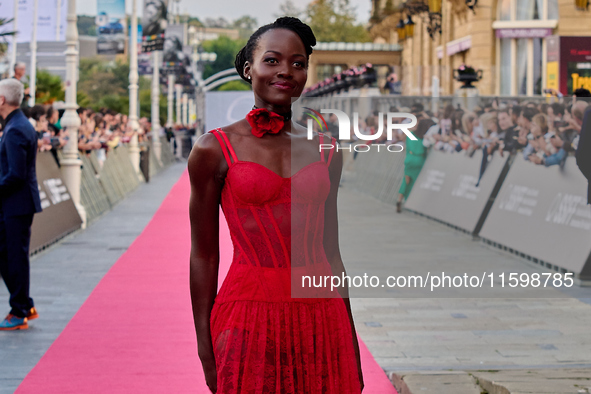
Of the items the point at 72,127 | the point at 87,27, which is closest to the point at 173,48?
the point at 72,127

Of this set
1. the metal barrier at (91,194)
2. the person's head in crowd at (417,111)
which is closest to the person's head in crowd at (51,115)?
the metal barrier at (91,194)

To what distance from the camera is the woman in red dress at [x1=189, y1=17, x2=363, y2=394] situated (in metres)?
2.71

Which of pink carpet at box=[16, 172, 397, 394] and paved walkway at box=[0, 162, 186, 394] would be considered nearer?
pink carpet at box=[16, 172, 397, 394]

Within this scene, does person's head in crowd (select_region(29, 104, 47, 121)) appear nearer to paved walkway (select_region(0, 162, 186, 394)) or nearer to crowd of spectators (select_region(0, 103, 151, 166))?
crowd of spectators (select_region(0, 103, 151, 166))

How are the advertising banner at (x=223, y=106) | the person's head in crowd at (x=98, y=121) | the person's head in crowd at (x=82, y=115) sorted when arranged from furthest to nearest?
the advertising banner at (x=223, y=106) < the person's head in crowd at (x=98, y=121) < the person's head in crowd at (x=82, y=115)

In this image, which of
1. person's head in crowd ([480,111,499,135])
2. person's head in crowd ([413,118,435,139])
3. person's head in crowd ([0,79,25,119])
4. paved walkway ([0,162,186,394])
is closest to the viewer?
paved walkway ([0,162,186,394])

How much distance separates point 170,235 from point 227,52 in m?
133

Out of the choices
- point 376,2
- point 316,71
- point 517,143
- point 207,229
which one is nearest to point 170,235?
point 517,143

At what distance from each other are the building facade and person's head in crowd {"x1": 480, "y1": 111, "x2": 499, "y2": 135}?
5496 millimetres

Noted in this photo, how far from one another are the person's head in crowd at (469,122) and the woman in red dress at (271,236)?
1074cm

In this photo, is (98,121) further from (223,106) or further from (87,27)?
(87,27)

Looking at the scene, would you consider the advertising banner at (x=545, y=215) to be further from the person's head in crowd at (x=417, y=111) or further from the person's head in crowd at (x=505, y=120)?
the person's head in crowd at (x=417, y=111)

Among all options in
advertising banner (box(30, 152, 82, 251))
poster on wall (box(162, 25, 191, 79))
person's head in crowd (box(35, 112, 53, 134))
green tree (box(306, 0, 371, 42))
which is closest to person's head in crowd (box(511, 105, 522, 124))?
advertising banner (box(30, 152, 82, 251))

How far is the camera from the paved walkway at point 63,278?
21.8 ft
